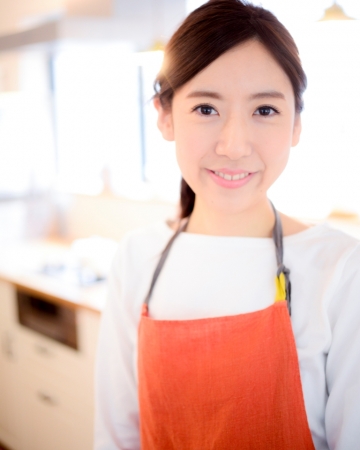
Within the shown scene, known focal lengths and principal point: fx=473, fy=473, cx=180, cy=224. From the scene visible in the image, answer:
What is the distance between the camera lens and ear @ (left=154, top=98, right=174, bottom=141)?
979 mm

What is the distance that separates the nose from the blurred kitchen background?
83 centimetres

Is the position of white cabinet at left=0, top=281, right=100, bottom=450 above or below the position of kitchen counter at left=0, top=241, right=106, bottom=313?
below

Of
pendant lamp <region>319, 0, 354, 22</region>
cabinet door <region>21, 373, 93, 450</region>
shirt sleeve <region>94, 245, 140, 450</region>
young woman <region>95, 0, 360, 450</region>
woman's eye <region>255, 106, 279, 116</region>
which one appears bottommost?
cabinet door <region>21, 373, 93, 450</region>

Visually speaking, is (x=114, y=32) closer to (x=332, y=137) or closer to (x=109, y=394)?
(x=332, y=137)

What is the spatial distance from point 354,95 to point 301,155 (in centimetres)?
35

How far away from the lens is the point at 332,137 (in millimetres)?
2035

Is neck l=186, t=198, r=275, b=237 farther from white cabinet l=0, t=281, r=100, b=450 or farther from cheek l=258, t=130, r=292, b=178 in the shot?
white cabinet l=0, t=281, r=100, b=450

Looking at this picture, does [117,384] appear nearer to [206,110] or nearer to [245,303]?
[245,303]

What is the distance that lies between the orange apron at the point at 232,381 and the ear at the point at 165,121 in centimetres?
32

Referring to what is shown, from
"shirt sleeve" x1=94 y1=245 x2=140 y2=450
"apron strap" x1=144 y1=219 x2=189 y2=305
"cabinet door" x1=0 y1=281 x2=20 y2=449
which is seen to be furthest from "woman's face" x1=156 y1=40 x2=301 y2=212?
"cabinet door" x1=0 y1=281 x2=20 y2=449

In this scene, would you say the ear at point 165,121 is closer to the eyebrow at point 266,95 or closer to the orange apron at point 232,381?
the eyebrow at point 266,95

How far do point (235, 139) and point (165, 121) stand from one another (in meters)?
0.22

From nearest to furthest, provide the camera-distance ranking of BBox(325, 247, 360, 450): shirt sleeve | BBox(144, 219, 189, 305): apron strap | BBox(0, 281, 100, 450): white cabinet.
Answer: BBox(325, 247, 360, 450): shirt sleeve → BBox(144, 219, 189, 305): apron strap → BBox(0, 281, 100, 450): white cabinet

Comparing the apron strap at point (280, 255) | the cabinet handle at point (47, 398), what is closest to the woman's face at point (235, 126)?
the apron strap at point (280, 255)
